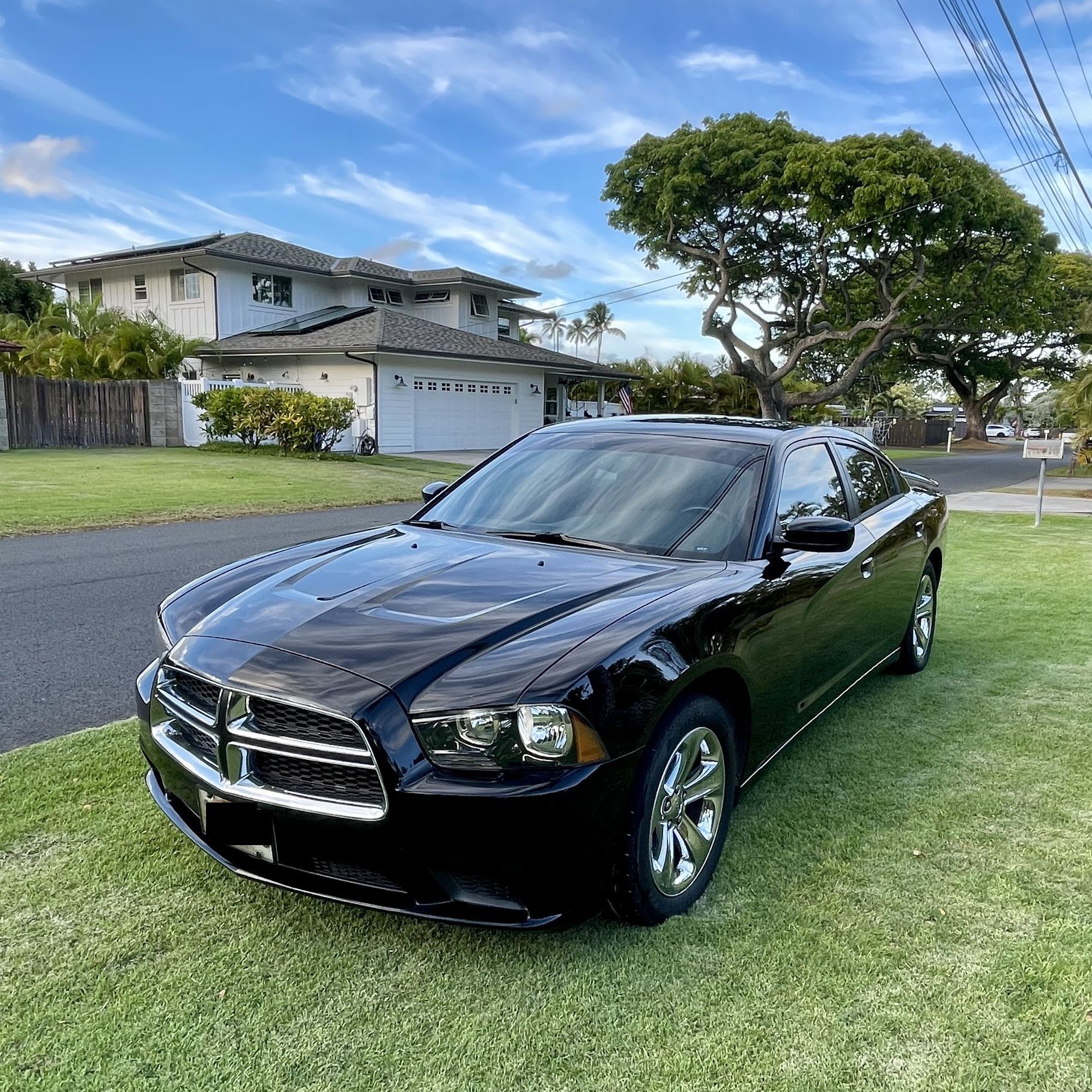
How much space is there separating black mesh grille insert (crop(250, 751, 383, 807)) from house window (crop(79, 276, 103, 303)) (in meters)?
34.9

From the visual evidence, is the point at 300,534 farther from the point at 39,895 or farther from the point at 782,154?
the point at 782,154

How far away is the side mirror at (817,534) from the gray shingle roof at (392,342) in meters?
22.2

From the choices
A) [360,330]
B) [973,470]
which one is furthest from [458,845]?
[973,470]

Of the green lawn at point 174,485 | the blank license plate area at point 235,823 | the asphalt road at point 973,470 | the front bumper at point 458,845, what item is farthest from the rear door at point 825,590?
the asphalt road at point 973,470

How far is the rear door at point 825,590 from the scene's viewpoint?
3.54m

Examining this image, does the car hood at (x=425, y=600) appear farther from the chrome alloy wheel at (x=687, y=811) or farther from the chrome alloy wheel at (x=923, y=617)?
the chrome alloy wheel at (x=923, y=617)

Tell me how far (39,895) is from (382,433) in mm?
23600

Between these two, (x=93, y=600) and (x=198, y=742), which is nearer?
(x=198, y=742)

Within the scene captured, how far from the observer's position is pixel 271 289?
101 feet

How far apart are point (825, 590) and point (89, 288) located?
35.8 meters

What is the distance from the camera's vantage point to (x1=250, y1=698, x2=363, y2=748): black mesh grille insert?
2303 millimetres

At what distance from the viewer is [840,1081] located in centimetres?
210

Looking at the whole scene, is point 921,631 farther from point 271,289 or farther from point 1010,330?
point 1010,330

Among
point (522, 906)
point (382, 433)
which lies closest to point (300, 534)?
point (522, 906)
